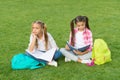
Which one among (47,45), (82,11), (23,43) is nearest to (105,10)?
(82,11)

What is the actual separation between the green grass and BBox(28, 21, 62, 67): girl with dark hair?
7.1 inches

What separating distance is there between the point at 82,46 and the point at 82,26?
12.8 inches

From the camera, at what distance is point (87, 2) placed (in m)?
10.8

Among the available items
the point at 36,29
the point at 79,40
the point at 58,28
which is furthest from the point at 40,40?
the point at 58,28

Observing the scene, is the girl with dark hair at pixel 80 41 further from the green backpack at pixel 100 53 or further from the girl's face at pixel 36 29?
the girl's face at pixel 36 29

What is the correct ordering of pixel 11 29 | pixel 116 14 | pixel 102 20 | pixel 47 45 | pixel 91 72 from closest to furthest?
pixel 91 72 < pixel 47 45 < pixel 11 29 < pixel 102 20 < pixel 116 14

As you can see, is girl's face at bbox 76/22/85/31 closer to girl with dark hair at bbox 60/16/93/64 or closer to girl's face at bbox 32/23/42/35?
girl with dark hair at bbox 60/16/93/64

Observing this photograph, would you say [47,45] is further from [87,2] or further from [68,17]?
[87,2]

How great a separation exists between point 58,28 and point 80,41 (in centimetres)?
216

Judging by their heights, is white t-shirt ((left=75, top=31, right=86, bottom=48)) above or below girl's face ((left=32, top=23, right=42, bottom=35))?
below

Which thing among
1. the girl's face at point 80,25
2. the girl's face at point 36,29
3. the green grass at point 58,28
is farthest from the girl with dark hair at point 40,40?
the girl's face at point 80,25

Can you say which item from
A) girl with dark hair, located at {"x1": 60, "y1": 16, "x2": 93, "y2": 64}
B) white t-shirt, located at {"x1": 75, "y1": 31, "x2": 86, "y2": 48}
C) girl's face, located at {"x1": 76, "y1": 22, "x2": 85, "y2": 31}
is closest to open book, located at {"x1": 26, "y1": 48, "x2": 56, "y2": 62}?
girl with dark hair, located at {"x1": 60, "y1": 16, "x2": 93, "y2": 64}

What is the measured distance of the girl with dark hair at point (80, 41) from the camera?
5.02 meters

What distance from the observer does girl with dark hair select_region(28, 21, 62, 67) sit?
4883 millimetres
